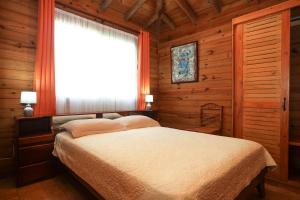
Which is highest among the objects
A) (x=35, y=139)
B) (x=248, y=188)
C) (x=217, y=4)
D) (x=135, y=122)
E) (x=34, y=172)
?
(x=217, y=4)

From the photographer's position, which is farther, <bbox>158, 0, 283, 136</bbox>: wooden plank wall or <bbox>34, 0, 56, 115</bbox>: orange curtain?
<bbox>158, 0, 283, 136</bbox>: wooden plank wall

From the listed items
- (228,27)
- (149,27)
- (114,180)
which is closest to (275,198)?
(114,180)

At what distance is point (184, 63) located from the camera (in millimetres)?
3824

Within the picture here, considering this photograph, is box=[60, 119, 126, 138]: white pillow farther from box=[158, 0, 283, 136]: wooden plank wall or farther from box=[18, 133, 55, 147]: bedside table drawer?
box=[158, 0, 283, 136]: wooden plank wall

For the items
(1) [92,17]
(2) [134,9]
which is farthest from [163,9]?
(1) [92,17]

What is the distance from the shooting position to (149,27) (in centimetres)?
421

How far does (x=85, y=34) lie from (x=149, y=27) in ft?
5.51

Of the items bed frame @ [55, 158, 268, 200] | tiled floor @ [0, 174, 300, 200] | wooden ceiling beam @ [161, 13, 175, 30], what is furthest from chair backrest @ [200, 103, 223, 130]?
wooden ceiling beam @ [161, 13, 175, 30]

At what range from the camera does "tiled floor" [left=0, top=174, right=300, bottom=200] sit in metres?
2.00

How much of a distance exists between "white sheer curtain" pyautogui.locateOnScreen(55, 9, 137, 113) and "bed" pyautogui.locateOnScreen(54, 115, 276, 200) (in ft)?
3.38

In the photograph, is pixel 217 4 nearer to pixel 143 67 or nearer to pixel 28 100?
pixel 143 67

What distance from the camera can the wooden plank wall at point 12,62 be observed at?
7.97ft

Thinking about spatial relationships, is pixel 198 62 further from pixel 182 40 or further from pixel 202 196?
pixel 202 196

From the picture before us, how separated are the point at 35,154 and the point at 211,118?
288cm
